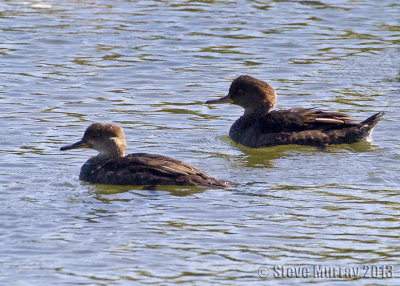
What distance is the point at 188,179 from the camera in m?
11.3

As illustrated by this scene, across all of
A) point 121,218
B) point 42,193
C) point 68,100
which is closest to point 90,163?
point 42,193

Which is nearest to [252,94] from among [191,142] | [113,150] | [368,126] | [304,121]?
[304,121]

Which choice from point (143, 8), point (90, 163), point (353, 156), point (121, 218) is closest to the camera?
point (121, 218)

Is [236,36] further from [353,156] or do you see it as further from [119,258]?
[119,258]

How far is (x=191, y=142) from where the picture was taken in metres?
13.7

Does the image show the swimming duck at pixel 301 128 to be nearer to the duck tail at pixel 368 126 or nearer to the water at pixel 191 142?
the duck tail at pixel 368 126

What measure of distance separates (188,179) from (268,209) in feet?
3.84

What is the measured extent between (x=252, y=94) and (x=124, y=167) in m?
3.44

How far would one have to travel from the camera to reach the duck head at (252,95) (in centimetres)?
1446

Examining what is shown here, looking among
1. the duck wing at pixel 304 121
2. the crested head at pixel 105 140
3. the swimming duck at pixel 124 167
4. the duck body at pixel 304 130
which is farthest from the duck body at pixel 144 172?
the duck wing at pixel 304 121

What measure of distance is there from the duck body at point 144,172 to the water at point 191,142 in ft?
0.41

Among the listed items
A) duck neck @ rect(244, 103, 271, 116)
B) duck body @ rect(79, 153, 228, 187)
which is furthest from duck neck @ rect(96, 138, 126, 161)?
duck neck @ rect(244, 103, 271, 116)

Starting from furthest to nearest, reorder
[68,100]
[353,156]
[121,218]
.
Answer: [68,100]
[353,156]
[121,218]

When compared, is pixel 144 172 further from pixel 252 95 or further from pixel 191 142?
pixel 252 95
